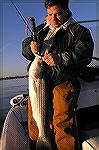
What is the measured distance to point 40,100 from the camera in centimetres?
321

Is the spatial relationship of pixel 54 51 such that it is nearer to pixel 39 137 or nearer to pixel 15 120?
pixel 39 137

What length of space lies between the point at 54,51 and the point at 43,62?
6.4 inches

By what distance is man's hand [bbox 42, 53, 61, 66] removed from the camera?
2.95m

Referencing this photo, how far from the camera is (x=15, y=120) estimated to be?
4035 millimetres

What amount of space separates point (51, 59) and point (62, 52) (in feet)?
0.71

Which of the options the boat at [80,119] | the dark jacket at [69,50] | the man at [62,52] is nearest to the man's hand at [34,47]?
the man at [62,52]

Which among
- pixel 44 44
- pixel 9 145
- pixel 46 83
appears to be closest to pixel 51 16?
pixel 44 44

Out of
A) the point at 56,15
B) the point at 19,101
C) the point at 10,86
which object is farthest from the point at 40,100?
the point at 10,86

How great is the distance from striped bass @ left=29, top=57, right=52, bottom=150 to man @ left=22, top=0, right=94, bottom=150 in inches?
3.3

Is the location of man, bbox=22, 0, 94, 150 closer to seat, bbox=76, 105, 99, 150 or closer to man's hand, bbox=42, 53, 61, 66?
man's hand, bbox=42, 53, 61, 66

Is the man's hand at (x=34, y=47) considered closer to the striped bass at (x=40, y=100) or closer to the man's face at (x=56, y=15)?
the striped bass at (x=40, y=100)

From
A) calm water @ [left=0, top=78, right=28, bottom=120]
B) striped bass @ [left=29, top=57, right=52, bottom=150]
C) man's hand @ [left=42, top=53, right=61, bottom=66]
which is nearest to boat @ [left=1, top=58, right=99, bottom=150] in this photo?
striped bass @ [left=29, top=57, right=52, bottom=150]

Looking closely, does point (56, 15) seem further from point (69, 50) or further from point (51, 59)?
point (51, 59)

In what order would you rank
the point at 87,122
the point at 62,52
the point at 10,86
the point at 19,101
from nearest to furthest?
the point at 62,52 < the point at 87,122 < the point at 19,101 < the point at 10,86
